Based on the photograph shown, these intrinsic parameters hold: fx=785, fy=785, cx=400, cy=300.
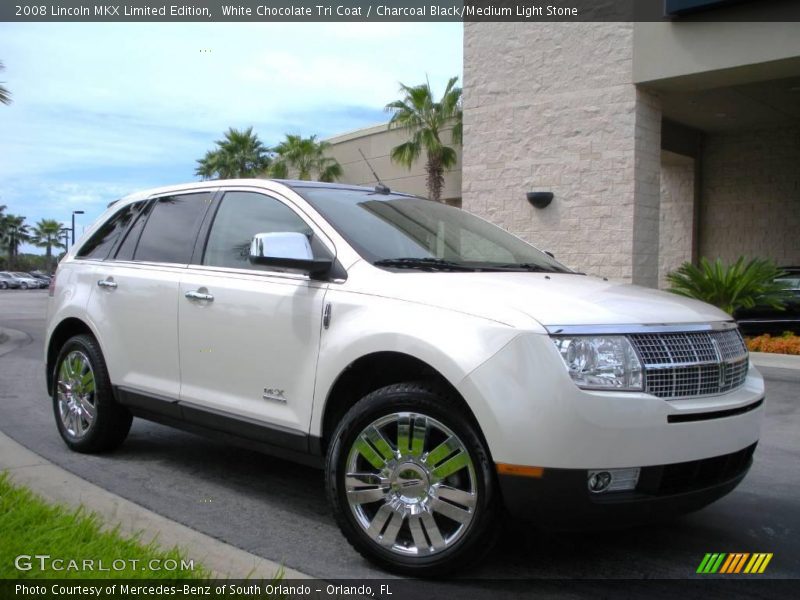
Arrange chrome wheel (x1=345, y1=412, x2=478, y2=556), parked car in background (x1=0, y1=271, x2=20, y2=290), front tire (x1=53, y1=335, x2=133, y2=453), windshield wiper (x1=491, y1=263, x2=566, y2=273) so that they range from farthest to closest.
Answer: parked car in background (x1=0, y1=271, x2=20, y2=290) → front tire (x1=53, y1=335, x2=133, y2=453) → windshield wiper (x1=491, y1=263, x2=566, y2=273) → chrome wheel (x1=345, y1=412, x2=478, y2=556)

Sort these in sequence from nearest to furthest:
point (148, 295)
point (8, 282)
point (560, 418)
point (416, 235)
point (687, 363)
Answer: point (560, 418), point (687, 363), point (416, 235), point (148, 295), point (8, 282)

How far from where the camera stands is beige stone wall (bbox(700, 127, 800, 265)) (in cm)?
1823

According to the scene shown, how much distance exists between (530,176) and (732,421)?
12136 millimetres

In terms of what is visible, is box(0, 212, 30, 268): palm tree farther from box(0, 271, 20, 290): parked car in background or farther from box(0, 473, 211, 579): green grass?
box(0, 473, 211, 579): green grass

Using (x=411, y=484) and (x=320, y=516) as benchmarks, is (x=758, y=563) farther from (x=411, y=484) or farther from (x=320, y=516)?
(x=320, y=516)

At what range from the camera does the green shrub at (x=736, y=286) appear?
11.8 metres

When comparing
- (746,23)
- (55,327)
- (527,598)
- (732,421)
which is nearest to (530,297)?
(732,421)

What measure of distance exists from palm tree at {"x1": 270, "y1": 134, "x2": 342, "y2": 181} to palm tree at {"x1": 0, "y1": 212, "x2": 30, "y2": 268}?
6966 centimetres

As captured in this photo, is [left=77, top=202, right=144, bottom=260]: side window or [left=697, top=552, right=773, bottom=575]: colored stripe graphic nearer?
[left=697, top=552, right=773, bottom=575]: colored stripe graphic

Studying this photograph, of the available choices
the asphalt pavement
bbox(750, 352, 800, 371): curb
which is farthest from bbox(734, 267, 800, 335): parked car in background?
the asphalt pavement

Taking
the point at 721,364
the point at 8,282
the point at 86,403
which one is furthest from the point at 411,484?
the point at 8,282

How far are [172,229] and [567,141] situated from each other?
10.7 meters

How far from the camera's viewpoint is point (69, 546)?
3.29 meters

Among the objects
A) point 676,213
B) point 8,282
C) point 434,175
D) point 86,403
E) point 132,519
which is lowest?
point 8,282
